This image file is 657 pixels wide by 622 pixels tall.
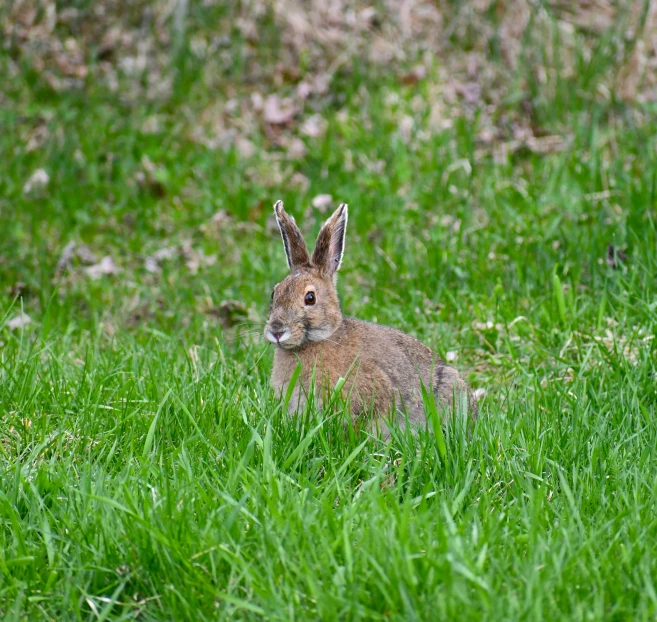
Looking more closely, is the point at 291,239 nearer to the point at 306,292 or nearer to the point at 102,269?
the point at 306,292

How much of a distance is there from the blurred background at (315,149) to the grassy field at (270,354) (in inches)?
1.3

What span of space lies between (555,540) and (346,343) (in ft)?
5.82

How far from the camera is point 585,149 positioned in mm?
8008

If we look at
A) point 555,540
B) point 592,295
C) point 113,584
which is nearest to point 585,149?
point 592,295

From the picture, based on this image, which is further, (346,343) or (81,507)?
(346,343)

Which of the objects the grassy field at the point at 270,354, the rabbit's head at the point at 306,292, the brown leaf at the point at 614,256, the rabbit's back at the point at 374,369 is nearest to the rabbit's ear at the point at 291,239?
the rabbit's head at the point at 306,292

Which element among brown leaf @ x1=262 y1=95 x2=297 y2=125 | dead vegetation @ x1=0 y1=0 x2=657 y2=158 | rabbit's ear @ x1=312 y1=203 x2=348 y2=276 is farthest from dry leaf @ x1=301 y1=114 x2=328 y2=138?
rabbit's ear @ x1=312 y1=203 x2=348 y2=276

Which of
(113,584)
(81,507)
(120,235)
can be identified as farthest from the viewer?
(120,235)

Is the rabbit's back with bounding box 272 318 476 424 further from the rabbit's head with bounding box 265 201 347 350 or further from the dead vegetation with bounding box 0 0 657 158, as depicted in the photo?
the dead vegetation with bounding box 0 0 657 158

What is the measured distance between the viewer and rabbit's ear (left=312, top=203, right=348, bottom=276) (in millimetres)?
4734

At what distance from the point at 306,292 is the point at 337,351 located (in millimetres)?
313

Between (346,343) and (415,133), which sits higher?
(415,133)

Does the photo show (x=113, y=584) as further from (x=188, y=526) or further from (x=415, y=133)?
(x=415, y=133)

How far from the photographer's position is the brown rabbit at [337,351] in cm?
445
